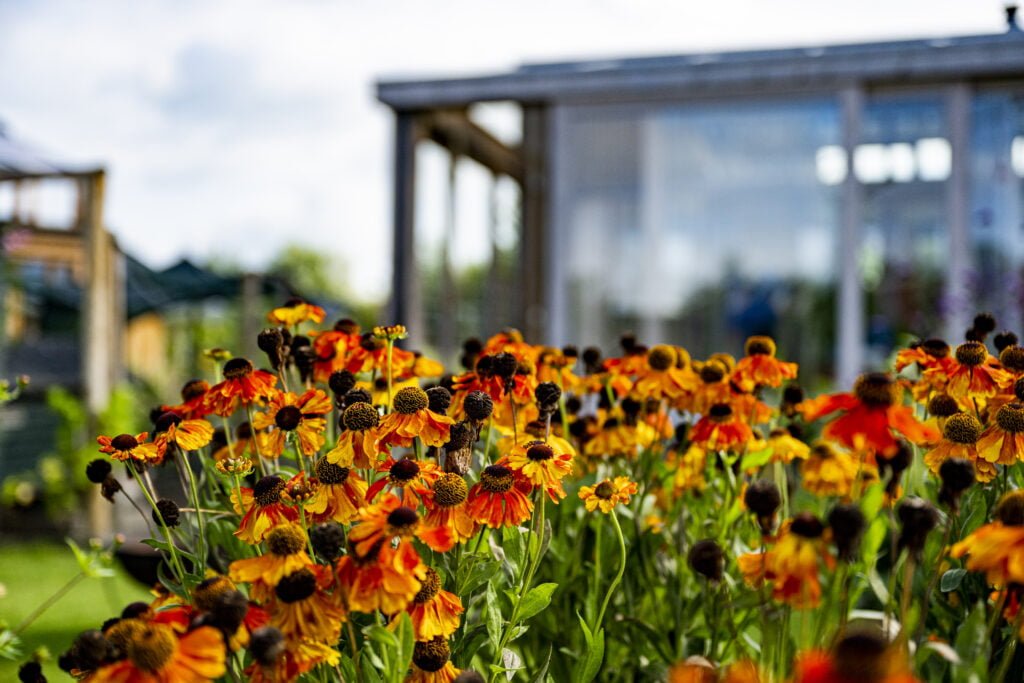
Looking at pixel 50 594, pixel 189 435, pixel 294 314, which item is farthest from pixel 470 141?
pixel 189 435

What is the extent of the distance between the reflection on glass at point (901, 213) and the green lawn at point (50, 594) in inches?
151

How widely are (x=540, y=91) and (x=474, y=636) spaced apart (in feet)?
14.3

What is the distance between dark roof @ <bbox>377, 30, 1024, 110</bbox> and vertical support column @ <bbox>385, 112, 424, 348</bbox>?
196 millimetres

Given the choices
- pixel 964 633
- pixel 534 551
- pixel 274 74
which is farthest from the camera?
pixel 274 74

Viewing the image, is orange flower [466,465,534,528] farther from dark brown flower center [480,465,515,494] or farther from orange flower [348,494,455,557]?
orange flower [348,494,455,557]

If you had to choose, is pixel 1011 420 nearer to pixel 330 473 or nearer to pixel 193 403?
pixel 330 473

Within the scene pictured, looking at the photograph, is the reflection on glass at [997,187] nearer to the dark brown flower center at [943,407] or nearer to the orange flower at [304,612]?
the dark brown flower center at [943,407]

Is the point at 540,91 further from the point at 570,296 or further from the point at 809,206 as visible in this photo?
the point at 809,206

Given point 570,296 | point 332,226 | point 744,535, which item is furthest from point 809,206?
point 332,226

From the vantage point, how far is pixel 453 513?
92 centimetres

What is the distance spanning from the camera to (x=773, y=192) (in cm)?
520

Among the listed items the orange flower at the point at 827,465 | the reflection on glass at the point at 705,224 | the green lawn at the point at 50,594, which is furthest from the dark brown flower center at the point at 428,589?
the reflection on glass at the point at 705,224

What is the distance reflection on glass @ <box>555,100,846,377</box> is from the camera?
5074 mm

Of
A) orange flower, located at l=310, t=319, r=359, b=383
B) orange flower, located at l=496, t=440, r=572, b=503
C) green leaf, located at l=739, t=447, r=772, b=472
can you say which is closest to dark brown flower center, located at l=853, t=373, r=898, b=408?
orange flower, located at l=496, t=440, r=572, b=503
